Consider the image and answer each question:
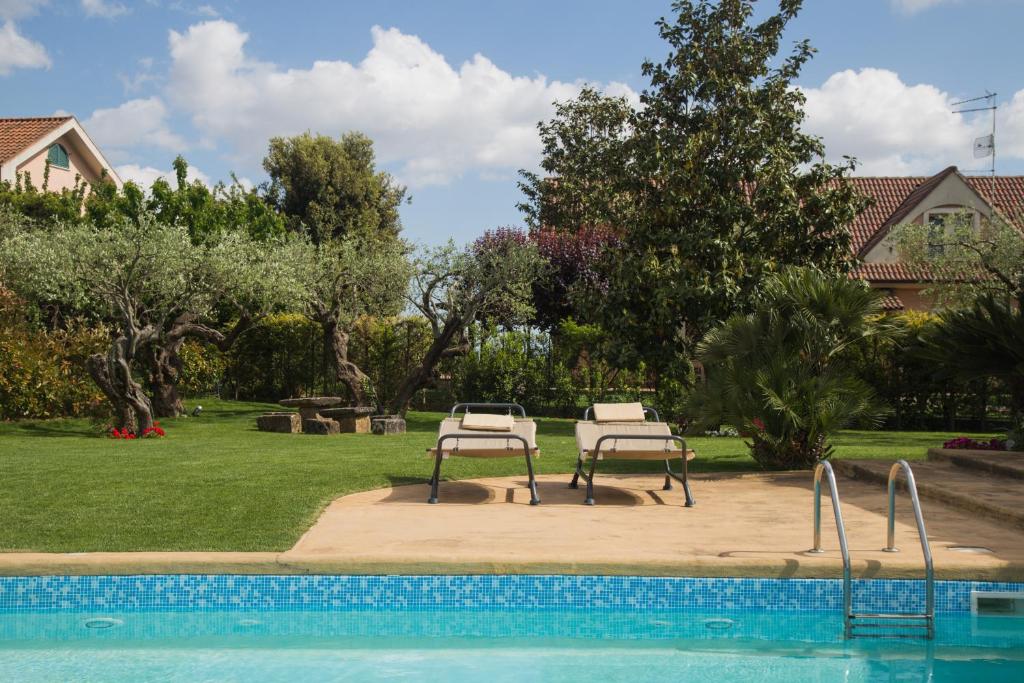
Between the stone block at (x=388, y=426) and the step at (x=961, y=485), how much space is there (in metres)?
7.60

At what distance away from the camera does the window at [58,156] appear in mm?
31345

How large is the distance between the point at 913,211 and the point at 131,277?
23674 millimetres

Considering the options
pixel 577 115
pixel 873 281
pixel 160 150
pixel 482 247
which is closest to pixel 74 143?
pixel 160 150

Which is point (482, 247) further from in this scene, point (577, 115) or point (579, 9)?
point (577, 115)

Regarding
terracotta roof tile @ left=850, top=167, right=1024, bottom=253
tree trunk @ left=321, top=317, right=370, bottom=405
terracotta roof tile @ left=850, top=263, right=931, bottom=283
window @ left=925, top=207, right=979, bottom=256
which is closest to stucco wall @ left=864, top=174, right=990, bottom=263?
terracotta roof tile @ left=850, top=167, right=1024, bottom=253

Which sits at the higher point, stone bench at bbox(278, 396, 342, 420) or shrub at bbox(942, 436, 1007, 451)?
stone bench at bbox(278, 396, 342, 420)

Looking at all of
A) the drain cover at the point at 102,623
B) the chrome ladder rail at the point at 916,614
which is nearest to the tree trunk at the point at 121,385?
the drain cover at the point at 102,623

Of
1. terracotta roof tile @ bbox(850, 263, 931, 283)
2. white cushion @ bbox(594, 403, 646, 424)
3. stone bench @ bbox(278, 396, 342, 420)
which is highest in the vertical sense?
terracotta roof tile @ bbox(850, 263, 931, 283)

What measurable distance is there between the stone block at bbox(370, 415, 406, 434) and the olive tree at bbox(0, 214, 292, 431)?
3.02 meters

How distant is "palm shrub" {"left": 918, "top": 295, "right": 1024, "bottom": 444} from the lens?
1149 centimetres

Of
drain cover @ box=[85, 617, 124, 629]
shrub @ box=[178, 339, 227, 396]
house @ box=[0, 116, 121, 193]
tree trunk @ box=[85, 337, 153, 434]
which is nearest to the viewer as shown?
drain cover @ box=[85, 617, 124, 629]

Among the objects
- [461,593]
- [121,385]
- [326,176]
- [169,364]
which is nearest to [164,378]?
[169,364]

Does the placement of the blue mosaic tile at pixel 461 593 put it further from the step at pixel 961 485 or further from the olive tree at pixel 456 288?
the olive tree at pixel 456 288

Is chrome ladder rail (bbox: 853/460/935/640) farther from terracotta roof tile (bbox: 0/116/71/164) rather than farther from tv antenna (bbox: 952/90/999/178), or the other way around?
terracotta roof tile (bbox: 0/116/71/164)
